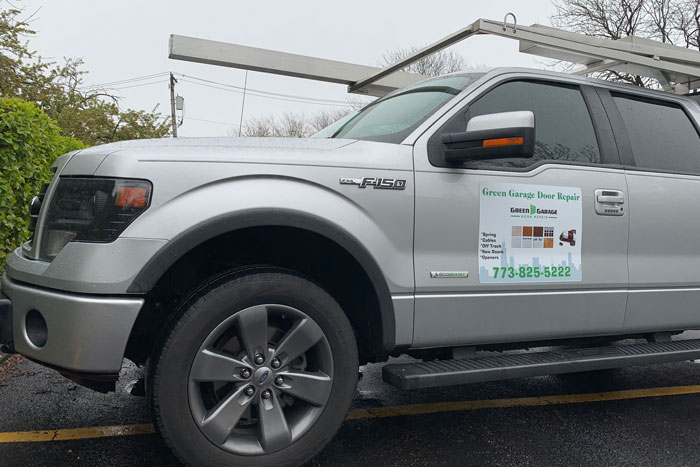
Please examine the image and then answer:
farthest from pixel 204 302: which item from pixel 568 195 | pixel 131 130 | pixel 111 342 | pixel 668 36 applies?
pixel 668 36

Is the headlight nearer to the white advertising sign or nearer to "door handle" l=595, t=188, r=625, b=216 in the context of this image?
the white advertising sign

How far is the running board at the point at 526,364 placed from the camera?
252 cm

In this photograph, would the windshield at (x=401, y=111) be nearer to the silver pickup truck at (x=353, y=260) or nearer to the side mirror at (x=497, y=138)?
the silver pickup truck at (x=353, y=260)

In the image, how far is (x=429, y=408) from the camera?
138 inches

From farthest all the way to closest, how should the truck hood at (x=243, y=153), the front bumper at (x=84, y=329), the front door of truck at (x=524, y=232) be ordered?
1. the front door of truck at (x=524, y=232)
2. the truck hood at (x=243, y=153)
3. the front bumper at (x=84, y=329)

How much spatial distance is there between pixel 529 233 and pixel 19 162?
4.12m

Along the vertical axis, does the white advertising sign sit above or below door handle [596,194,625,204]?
below

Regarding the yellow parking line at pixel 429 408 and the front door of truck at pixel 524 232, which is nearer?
the front door of truck at pixel 524 232

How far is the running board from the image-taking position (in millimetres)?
2518

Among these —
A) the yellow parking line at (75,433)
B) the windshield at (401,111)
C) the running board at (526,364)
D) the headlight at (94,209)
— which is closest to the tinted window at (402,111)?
the windshield at (401,111)

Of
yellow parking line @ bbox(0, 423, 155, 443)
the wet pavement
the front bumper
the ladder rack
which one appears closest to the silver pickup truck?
the front bumper

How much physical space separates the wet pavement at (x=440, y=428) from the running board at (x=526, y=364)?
0.42m

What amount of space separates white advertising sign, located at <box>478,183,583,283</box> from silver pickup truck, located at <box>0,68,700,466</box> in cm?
1

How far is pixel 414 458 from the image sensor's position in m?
2.72
